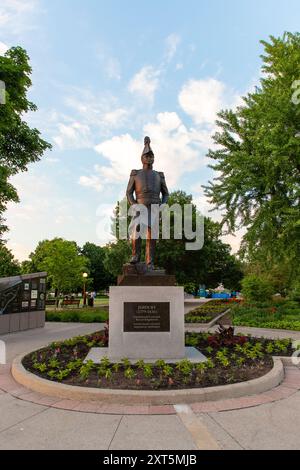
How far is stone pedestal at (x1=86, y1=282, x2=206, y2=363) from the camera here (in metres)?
7.32

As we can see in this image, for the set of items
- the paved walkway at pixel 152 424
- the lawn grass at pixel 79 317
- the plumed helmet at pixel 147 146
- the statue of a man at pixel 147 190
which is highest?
the plumed helmet at pixel 147 146

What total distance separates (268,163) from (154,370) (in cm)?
1223

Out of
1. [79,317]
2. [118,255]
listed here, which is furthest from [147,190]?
[118,255]

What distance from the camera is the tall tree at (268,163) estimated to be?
14.8m

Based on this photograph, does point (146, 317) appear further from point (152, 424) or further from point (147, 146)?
point (147, 146)

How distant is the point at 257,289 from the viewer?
2162 cm

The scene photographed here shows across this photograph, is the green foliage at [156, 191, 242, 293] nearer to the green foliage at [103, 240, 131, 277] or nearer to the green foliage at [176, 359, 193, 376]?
the green foliage at [103, 240, 131, 277]

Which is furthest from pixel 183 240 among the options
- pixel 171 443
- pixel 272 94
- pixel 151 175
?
pixel 171 443

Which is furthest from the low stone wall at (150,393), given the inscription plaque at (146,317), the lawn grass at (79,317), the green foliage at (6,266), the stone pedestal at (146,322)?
the green foliage at (6,266)

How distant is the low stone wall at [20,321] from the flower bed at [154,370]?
5936mm

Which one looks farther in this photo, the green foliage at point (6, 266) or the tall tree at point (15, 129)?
the green foliage at point (6, 266)

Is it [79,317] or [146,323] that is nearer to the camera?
[146,323]

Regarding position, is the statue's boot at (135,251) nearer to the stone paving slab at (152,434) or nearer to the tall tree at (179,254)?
the stone paving slab at (152,434)

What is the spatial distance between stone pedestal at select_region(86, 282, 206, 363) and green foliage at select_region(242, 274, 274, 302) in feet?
49.7
